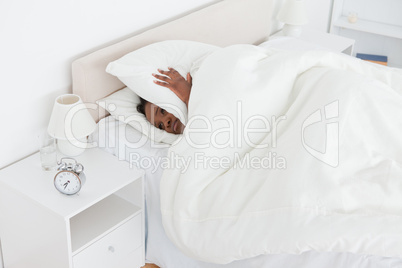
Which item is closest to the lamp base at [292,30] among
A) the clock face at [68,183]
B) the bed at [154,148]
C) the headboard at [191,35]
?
the headboard at [191,35]

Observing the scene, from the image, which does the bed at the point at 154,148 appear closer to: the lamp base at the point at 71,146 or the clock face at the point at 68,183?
the lamp base at the point at 71,146

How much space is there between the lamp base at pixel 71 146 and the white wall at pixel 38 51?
0.12m

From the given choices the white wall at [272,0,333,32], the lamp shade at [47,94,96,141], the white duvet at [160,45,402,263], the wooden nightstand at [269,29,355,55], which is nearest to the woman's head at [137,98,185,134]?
the white duvet at [160,45,402,263]

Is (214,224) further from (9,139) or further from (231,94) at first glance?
(9,139)

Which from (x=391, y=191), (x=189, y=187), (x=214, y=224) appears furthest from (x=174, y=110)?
(x=391, y=191)

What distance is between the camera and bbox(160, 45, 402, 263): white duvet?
1.42m

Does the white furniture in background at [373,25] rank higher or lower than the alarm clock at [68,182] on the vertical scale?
higher

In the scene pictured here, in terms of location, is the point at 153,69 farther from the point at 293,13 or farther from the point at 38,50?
the point at 293,13

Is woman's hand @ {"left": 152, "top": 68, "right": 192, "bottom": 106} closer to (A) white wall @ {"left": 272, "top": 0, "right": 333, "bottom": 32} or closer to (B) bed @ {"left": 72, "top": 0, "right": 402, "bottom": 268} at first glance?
(B) bed @ {"left": 72, "top": 0, "right": 402, "bottom": 268}

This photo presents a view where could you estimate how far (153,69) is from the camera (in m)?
1.83

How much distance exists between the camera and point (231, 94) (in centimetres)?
168

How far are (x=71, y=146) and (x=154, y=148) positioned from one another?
0.97ft

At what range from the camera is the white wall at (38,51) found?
165cm

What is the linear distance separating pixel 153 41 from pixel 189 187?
750mm
